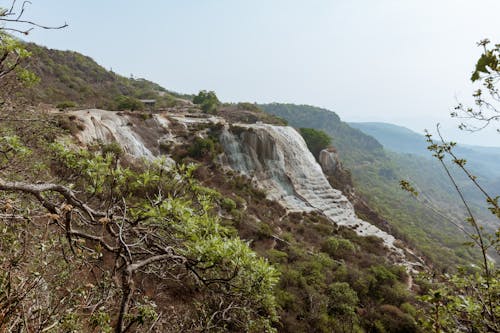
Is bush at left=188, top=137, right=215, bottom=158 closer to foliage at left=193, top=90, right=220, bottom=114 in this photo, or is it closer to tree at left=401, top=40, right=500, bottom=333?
foliage at left=193, top=90, right=220, bottom=114

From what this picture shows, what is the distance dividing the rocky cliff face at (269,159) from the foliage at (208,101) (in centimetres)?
1019

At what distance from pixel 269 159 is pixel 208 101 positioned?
55.7 feet

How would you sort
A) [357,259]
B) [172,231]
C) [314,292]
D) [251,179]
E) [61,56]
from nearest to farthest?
[172,231] → [314,292] → [357,259] → [251,179] → [61,56]

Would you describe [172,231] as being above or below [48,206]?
below

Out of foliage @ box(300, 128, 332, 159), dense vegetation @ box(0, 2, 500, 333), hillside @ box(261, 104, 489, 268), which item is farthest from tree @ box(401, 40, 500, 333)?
hillside @ box(261, 104, 489, 268)

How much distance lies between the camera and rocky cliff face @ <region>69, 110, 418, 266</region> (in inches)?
883

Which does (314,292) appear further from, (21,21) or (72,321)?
(21,21)

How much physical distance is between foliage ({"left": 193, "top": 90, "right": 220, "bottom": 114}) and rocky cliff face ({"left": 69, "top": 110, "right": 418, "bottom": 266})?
1019 cm

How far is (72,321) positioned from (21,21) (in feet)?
10.1

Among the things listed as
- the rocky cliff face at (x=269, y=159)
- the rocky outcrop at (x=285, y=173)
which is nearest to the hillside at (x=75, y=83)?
the rocky cliff face at (x=269, y=159)

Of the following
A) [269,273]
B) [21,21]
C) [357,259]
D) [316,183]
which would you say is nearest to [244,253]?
[269,273]

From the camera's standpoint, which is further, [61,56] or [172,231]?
[61,56]

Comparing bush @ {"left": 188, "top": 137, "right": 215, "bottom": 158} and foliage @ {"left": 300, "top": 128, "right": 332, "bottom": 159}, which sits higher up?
foliage @ {"left": 300, "top": 128, "right": 332, "bottom": 159}

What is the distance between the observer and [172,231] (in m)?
2.83
